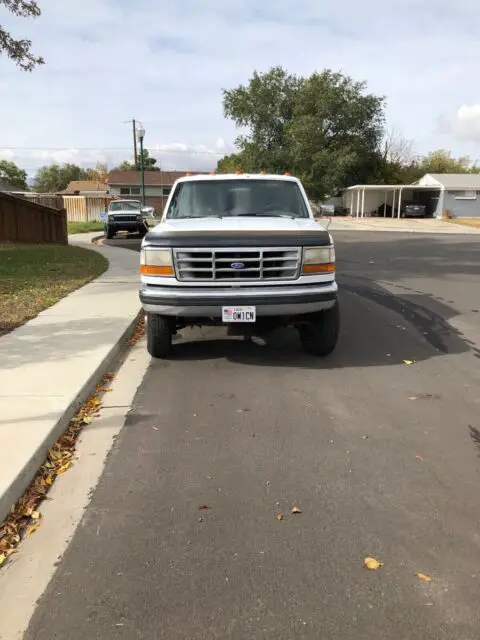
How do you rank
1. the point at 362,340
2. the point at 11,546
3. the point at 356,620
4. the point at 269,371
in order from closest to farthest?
the point at 356,620 → the point at 11,546 → the point at 269,371 → the point at 362,340

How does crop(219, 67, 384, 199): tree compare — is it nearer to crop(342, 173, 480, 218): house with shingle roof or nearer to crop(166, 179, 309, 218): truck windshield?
crop(342, 173, 480, 218): house with shingle roof

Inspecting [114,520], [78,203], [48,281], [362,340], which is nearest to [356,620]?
[114,520]

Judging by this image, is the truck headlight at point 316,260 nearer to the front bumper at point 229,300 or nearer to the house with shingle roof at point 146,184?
the front bumper at point 229,300

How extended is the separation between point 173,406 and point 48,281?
Result: 7.09 metres

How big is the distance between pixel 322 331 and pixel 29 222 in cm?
1573

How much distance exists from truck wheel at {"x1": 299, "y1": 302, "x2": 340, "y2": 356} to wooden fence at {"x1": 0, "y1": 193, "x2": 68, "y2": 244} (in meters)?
14.3

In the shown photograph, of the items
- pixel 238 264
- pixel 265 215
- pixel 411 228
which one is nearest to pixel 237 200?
pixel 265 215

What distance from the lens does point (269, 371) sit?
5.95m

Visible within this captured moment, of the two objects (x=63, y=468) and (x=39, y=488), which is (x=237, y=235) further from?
(x=39, y=488)

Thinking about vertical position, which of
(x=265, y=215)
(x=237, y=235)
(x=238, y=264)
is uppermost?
(x=265, y=215)

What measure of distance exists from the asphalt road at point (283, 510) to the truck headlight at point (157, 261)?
1013 millimetres

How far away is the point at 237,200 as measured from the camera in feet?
23.3

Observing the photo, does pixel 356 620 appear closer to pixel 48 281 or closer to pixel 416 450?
pixel 416 450

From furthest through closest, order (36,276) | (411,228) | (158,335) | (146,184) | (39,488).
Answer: (146,184), (411,228), (36,276), (158,335), (39,488)
